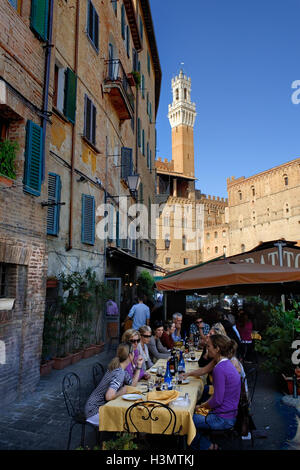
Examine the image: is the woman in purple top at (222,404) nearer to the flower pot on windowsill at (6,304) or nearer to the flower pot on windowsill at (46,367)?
the flower pot on windowsill at (6,304)

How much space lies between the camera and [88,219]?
402 inches

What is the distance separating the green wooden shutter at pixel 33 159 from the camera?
5.92 metres

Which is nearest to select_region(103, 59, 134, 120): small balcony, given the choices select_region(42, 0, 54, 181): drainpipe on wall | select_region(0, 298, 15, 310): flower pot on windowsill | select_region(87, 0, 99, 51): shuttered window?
select_region(87, 0, 99, 51): shuttered window

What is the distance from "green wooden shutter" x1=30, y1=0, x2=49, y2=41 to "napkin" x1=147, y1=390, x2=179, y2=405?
6.25 metres

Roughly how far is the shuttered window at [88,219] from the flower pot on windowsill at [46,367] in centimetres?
A: 352

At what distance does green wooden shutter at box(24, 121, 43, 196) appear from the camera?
5.92 meters

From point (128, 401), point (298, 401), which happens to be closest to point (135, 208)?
point (298, 401)

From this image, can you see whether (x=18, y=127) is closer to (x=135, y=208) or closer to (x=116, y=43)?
(x=116, y=43)

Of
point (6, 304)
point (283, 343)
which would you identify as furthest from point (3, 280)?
point (283, 343)

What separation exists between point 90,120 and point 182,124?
2451 inches

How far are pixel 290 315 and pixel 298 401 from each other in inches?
53.6

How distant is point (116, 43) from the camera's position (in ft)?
45.0

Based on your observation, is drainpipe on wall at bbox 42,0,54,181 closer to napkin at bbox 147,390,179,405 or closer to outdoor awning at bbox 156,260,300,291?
outdoor awning at bbox 156,260,300,291

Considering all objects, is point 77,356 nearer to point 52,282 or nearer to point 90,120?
point 52,282
